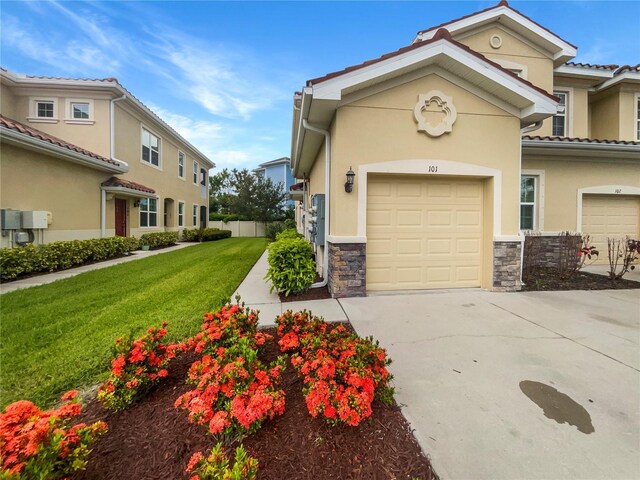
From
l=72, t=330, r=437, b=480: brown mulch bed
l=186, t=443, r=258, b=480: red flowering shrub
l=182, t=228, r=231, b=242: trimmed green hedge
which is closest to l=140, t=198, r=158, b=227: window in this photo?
l=182, t=228, r=231, b=242: trimmed green hedge

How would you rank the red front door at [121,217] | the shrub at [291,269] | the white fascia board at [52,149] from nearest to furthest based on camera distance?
the shrub at [291,269], the white fascia board at [52,149], the red front door at [121,217]

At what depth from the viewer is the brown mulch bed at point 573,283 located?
5.89 meters

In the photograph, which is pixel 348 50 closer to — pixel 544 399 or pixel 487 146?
pixel 487 146

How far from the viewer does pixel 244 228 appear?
2456 centimetres

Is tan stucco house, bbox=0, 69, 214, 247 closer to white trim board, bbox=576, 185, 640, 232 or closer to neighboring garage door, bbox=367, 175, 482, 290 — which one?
neighboring garage door, bbox=367, 175, 482, 290

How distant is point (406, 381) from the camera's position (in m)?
2.60

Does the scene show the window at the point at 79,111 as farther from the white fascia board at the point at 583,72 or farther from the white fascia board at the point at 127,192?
the white fascia board at the point at 583,72

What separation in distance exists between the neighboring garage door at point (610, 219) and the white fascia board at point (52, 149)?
619 inches

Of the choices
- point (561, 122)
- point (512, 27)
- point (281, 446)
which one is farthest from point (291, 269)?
point (561, 122)

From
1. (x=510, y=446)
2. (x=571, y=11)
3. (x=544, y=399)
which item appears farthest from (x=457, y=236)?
(x=571, y=11)

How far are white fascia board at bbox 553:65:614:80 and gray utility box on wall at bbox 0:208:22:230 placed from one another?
16.3 metres

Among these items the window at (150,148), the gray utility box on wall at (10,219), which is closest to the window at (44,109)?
the window at (150,148)

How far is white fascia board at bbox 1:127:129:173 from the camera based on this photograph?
21.7 ft

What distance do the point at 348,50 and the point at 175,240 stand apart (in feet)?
41.8
